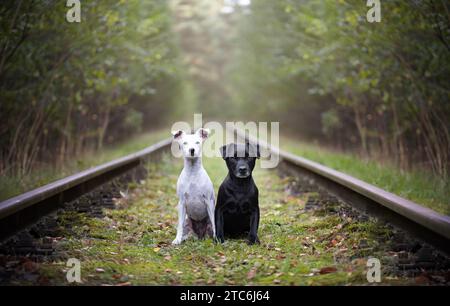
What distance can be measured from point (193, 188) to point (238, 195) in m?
0.53

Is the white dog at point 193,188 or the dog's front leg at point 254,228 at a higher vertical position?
the white dog at point 193,188

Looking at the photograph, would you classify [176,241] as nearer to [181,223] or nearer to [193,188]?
[181,223]

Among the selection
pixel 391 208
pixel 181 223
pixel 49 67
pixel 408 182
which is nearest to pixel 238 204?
pixel 181 223

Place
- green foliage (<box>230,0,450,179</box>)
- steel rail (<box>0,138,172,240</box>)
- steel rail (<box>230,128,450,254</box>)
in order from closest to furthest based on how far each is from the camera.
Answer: steel rail (<box>230,128,450,254</box>) < steel rail (<box>0,138,172,240</box>) < green foliage (<box>230,0,450,179</box>)

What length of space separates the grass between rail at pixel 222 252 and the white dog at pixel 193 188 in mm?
239

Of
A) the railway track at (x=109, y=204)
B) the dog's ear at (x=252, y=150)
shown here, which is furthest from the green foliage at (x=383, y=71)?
the dog's ear at (x=252, y=150)

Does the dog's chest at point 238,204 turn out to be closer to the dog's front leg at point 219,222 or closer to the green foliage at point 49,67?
the dog's front leg at point 219,222

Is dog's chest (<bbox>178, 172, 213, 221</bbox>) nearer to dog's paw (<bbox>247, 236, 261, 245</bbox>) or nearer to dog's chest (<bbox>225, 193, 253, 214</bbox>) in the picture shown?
dog's chest (<bbox>225, 193, 253, 214</bbox>)

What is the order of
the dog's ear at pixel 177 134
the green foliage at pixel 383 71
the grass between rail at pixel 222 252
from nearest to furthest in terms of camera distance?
the grass between rail at pixel 222 252
the dog's ear at pixel 177 134
the green foliage at pixel 383 71

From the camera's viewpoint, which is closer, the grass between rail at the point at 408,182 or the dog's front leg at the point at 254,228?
the dog's front leg at the point at 254,228

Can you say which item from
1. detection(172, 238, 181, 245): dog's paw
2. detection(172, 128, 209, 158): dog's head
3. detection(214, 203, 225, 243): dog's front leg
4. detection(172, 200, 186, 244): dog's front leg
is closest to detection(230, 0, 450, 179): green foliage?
detection(172, 128, 209, 158): dog's head

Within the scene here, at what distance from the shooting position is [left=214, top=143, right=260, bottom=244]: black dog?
6.01 meters

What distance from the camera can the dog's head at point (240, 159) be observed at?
5.87 m

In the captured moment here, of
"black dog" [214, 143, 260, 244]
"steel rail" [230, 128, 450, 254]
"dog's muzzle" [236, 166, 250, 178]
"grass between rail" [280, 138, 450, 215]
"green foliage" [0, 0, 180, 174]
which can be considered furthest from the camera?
"green foliage" [0, 0, 180, 174]
